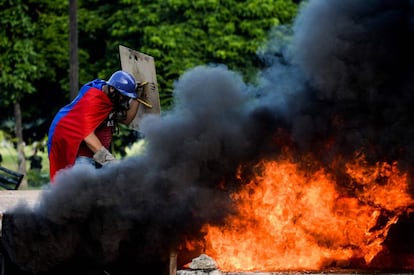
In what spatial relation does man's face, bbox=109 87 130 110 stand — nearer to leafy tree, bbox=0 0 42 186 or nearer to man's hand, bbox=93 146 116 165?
man's hand, bbox=93 146 116 165

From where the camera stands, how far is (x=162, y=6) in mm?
21500

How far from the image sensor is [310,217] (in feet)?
29.4

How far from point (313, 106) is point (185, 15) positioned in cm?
1269

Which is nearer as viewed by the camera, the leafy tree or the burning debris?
the burning debris

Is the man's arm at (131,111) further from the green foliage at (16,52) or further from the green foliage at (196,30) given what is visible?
the green foliage at (16,52)

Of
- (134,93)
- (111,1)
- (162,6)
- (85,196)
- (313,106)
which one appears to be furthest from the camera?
(111,1)

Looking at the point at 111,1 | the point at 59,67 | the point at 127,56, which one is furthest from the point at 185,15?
the point at 127,56

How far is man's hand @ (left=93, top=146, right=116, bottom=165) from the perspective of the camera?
1005cm

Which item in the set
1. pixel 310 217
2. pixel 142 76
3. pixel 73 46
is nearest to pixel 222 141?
pixel 310 217

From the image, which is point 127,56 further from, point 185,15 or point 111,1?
point 111,1

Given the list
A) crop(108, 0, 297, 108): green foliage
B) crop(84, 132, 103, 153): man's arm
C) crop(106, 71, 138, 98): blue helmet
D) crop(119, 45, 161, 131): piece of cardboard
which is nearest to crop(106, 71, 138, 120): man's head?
crop(106, 71, 138, 98): blue helmet

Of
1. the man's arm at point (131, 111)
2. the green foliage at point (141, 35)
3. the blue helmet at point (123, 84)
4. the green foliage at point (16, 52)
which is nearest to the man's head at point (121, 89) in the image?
the blue helmet at point (123, 84)

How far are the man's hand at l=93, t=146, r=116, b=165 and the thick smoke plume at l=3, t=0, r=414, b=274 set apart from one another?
31.5 inches

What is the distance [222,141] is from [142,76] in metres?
2.24
